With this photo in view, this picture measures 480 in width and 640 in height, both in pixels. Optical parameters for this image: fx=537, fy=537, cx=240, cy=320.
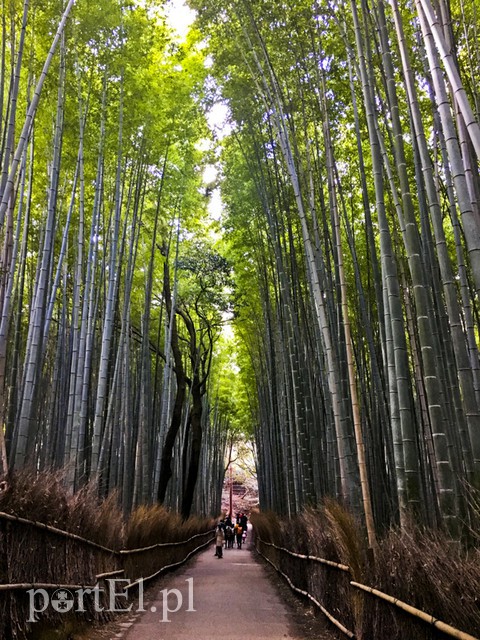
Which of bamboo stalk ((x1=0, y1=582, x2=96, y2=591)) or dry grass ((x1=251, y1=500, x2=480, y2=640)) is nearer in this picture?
dry grass ((x1=251, y1=500, x2=480, y2=640))

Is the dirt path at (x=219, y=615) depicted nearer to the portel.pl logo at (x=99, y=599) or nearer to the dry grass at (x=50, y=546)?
the portel.pl logo at (x=99, y=599)

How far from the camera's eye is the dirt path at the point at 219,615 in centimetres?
341

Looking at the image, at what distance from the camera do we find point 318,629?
3582 mm

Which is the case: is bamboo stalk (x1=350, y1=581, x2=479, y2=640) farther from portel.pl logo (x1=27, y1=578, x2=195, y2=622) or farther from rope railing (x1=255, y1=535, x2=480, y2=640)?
portel.pl logo (x1=27, y1=578, x2=195, y2=622)

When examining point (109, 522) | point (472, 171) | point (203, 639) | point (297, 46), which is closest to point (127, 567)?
point (109, 522)

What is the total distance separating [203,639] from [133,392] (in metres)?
5.80

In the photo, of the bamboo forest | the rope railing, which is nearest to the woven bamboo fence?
the bamboo forest

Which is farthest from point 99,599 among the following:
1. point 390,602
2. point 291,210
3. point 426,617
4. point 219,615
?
point 291,210

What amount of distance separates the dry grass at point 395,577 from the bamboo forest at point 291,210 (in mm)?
159

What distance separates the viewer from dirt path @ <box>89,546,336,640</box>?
3411 millimetres

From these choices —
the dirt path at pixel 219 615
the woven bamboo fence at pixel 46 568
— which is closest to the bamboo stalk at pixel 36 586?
the woven bamboo fence at pixel 46 568

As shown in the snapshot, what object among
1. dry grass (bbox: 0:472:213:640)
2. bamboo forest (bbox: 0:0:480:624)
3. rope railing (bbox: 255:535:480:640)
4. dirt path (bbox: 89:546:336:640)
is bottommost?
dirt path (bbox: 89:546:336:640)

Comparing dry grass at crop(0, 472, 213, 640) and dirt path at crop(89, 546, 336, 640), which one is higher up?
dry grass at crop(0, 472, 213, 640)

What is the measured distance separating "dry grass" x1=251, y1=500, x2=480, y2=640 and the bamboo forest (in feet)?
0.52
